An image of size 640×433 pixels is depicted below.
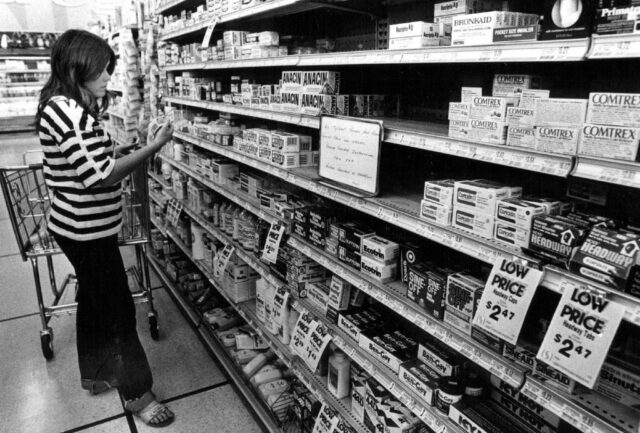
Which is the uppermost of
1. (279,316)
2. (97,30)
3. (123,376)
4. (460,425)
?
(97,30)

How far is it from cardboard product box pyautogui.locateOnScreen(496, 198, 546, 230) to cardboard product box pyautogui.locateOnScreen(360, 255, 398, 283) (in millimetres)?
582

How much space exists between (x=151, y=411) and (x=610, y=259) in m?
2.53

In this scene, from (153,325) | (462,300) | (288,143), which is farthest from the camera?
(153,325)

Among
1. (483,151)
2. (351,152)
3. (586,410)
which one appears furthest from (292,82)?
(586,410)

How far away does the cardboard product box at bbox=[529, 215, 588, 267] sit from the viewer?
3.63 ft

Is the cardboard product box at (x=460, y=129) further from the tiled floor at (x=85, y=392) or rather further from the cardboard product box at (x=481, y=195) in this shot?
the tiled floor at (x=85, y=392)

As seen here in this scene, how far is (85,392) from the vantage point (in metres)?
3.03

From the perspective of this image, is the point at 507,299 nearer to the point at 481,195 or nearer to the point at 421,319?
the point at 481,195

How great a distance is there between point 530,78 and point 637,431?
0.90 m

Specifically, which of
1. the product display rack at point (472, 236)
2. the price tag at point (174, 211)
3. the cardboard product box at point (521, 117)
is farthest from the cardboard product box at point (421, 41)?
the price tag at point (174, 211)

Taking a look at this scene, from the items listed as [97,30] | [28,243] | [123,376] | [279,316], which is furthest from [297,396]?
[97,30]

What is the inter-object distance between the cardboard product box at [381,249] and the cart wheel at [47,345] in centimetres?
254

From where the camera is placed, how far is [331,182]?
6.67 ft

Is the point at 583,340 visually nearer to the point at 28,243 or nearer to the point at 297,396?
the point at 297,396
